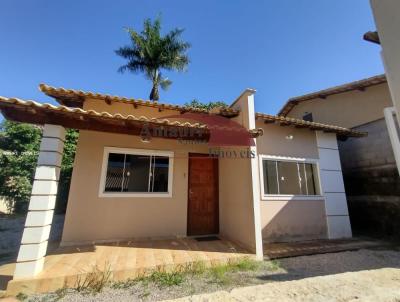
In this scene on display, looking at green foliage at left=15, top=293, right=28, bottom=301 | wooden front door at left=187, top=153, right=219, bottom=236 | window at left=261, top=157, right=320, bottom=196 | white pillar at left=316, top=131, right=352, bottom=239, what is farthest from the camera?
white pillar at left=316, top=131, right=352, bottom=239

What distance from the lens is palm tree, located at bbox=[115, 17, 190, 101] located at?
14.5 meters

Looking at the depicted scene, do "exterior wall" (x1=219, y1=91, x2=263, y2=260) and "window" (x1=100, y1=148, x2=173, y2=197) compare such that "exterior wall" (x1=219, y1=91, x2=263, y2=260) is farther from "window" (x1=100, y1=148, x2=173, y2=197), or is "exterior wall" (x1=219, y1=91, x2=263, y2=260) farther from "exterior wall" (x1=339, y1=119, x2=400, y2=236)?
"exterior wall" (x1=339, y1=119, x2=400, y2=236)

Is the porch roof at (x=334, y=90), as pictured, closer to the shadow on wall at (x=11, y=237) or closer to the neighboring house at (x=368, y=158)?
the neighboring house at (x=368, y=158)

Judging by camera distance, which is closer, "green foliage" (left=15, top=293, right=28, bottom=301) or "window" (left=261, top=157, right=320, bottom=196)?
"green foliage" (left=15, top=293, right=28, bottom=301)

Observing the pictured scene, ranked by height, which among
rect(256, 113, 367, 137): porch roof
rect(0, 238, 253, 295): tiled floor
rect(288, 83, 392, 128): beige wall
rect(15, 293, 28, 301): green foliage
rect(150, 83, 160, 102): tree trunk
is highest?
rect(150, 83, 160, 102): tree trunk

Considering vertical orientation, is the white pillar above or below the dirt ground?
above

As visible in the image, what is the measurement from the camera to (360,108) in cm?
923

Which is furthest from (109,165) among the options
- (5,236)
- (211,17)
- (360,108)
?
(360,108)

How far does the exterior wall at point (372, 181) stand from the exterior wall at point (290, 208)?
2.80 metres

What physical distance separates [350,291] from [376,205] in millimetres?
7323

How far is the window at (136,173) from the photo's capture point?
6183 millimetres

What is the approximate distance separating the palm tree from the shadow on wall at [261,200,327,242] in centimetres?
1248

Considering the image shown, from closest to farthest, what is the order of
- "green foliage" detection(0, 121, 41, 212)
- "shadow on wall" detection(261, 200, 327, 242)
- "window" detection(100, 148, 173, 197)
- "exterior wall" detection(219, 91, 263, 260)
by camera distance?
"exterior wall" detection(219, 91, 263, 260) → "window" detection(100, 148, 173, 197) → "shadow on wall" detection(261, 200, 327, 242) → "green foliage" detection(0, 121, 41, 212)

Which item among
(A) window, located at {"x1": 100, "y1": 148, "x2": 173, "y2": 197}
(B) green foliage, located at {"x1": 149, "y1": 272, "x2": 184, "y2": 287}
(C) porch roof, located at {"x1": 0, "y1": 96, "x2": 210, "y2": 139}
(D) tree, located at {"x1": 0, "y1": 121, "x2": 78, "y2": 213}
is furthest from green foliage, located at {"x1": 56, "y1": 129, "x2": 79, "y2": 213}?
(B) green foliage, located at {"x1": 149, "y1": 272, "x2": 184, "y2": 287}
